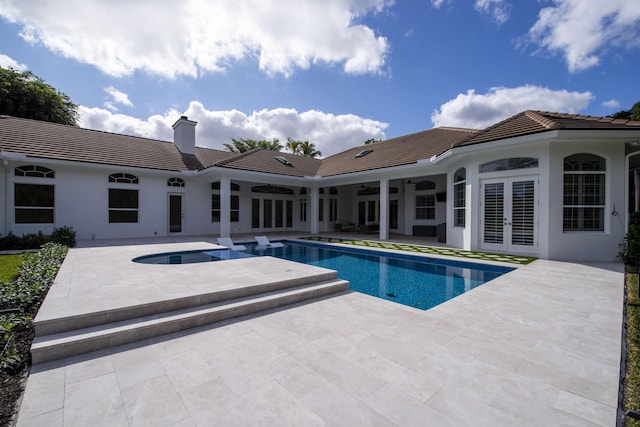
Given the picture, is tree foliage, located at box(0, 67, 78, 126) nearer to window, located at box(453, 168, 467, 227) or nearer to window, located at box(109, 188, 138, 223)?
window, located at box(109, 188, 138, 223)

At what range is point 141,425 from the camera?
2078 mm

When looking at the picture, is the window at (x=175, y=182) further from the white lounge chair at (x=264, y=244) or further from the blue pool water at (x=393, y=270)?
the blue pool water at (x=393, y=270)

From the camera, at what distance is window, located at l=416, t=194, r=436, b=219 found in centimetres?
1695

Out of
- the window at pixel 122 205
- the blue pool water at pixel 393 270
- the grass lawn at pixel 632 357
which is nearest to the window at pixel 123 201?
the window at pixel 122 205

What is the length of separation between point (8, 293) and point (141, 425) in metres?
3.72

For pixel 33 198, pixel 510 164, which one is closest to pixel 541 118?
pixel 510 164

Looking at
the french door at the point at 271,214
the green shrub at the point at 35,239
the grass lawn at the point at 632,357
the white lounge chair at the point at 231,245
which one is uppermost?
the french door at the point at 271,214

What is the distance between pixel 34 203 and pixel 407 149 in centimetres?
1746

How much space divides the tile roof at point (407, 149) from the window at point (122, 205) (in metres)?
10.5

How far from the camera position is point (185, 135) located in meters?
17.2

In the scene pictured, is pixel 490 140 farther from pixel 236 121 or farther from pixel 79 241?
A: pixel 236 121

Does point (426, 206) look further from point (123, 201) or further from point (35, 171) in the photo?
point (35, 171)

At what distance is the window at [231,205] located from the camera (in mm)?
16734

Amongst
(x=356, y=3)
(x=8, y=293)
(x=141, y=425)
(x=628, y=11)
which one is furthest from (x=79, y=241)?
(x=628, y=11)
